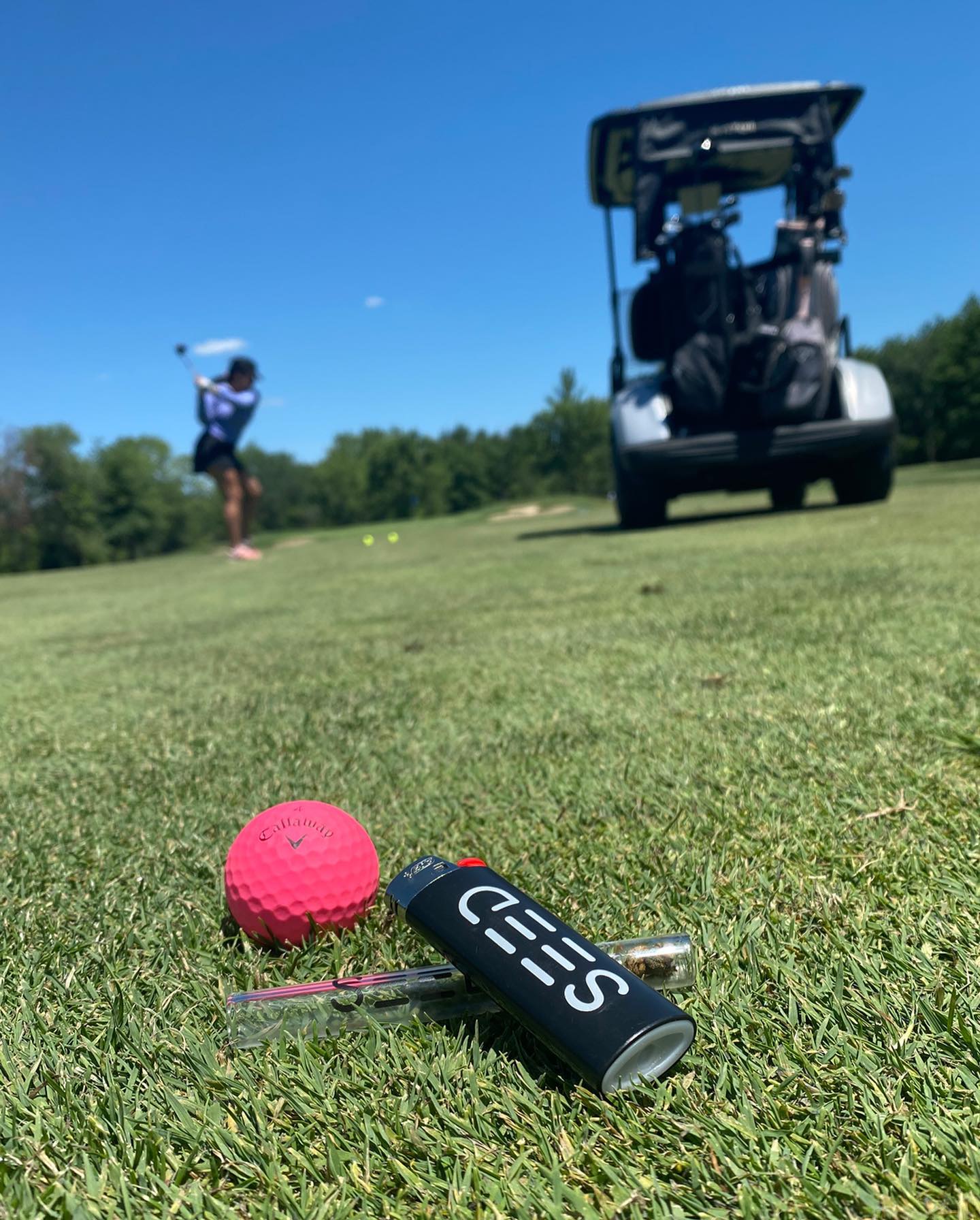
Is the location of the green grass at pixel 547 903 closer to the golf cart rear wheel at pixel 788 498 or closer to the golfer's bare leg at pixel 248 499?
the golf cart rear wheel at pixel 788 498

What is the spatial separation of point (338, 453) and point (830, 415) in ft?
166

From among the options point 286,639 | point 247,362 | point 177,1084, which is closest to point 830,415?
point 286,639

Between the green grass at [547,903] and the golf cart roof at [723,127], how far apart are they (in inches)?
207

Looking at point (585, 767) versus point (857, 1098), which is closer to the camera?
point (857, 1098)

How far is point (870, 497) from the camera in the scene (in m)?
8.62

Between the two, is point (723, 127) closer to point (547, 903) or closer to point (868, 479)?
point (868, 479)

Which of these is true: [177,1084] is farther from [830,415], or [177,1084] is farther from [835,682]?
[830,415]

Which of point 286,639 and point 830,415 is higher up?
point 830,415

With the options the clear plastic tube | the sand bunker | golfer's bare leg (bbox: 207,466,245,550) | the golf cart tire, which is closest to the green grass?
the clear plastic tube

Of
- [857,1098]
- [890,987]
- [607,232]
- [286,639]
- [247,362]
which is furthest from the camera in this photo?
[247,362]

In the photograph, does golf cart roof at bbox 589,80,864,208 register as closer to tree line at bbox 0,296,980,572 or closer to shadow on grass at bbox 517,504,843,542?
shadow on grass at bbox 517,504,843,542

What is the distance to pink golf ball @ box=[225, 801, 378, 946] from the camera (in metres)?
1.22

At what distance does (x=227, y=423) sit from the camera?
9602 mm

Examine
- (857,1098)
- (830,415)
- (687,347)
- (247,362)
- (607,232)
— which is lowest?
(857,1098)
